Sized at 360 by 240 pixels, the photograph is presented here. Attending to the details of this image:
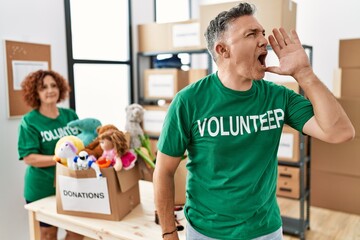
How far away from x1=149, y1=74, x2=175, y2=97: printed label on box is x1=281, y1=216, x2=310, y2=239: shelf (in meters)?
1.54

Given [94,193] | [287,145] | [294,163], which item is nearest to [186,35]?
[287,145]

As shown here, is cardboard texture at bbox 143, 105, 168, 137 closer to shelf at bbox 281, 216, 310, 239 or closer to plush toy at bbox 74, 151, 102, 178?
shelf at bbox 281, 216, 310, 239

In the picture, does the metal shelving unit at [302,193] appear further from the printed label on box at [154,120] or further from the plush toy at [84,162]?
the plush toy at [84,162]

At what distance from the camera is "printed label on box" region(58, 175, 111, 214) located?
165 centimetres

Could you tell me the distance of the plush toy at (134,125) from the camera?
6.32ft

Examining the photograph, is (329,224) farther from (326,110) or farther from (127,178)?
(326,110)

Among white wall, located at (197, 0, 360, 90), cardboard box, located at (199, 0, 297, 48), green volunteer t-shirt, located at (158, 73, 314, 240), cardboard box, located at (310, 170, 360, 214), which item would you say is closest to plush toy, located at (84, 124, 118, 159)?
green volunteer t-shirt, located at (158, 73, 314, 240)

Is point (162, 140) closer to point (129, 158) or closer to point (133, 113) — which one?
point (129, 158)

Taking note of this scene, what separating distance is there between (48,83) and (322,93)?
1674 mm

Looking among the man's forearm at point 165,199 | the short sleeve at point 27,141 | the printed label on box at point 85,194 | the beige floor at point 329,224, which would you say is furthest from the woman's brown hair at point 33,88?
the beige floor at point 329,224

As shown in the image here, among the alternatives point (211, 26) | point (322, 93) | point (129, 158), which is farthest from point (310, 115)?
point (129, 158)

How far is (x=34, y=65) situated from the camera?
2576 mm

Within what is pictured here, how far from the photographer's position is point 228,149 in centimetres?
119

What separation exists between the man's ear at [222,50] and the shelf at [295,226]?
82.7 inches
